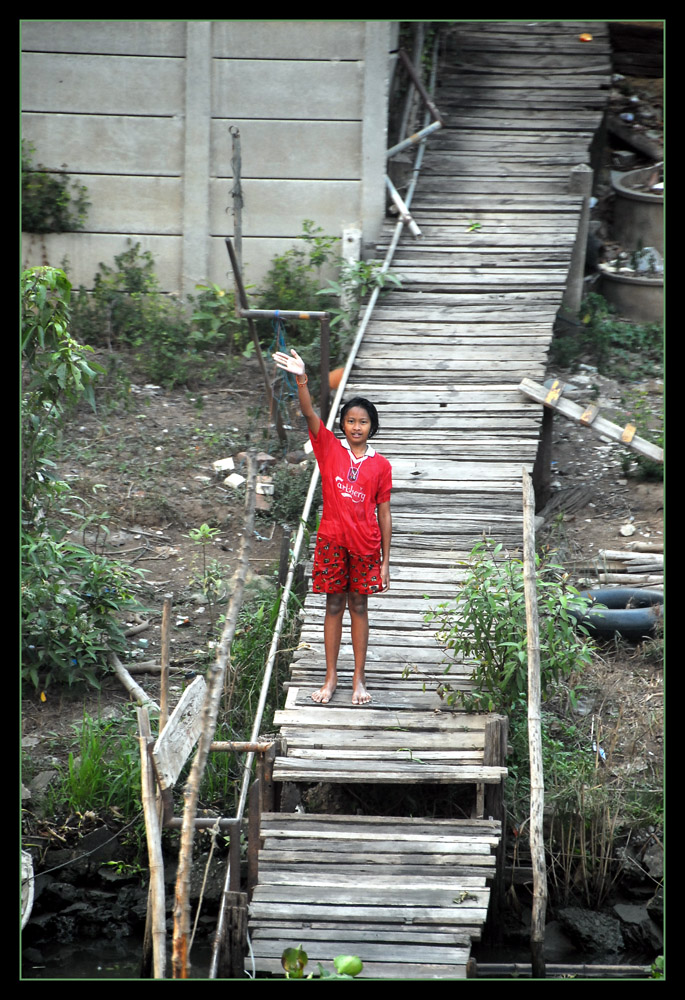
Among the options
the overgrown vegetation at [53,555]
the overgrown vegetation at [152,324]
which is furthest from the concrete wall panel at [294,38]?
the overgrown vegetation at [53,555]

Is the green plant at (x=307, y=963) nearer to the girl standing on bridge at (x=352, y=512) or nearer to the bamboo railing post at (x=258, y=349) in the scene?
the girl standing on bridge at (x=352, y=512)

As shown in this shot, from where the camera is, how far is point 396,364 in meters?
8.08

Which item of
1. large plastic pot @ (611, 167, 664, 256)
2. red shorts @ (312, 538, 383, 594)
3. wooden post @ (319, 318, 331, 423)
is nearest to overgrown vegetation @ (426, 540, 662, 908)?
red shorts @ (312, 538, 383, 594)

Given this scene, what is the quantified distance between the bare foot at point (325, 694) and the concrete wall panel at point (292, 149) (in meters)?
5.65

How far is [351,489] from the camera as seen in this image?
5.18m

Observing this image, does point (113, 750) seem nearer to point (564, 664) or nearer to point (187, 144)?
point (564, 664)

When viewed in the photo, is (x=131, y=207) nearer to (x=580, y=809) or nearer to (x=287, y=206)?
(x=287, y=206)

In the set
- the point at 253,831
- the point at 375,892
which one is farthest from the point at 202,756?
the point at 375,892

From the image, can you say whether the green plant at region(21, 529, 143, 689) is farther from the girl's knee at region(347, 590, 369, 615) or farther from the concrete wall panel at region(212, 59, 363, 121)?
the concrete wall panel at region(212, 59, 363, 121)

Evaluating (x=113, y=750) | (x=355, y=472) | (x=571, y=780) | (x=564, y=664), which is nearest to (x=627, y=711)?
(x=571, y=780)

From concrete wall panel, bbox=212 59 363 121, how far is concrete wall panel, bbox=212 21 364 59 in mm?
87

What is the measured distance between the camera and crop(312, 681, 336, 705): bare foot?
5.43 meters

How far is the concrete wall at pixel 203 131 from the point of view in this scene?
31.5 feet

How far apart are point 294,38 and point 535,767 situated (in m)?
7.07
